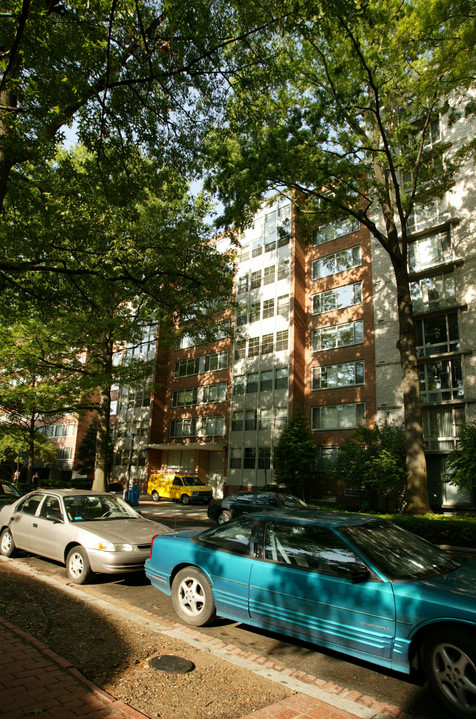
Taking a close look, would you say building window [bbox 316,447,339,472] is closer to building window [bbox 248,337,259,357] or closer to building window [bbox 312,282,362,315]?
building window [bbox 248,337,259,357]

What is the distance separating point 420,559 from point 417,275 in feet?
64.3

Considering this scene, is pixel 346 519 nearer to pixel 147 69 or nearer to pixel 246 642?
pixel 246 642

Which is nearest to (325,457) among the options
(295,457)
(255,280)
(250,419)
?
(295,457)

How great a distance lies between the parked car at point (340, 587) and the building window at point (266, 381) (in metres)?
22.3

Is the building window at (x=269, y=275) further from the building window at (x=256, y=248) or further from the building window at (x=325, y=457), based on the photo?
the building window at (x=325, y=457)

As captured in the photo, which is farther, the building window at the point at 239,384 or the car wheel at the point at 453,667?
the building window at the point at 239,384

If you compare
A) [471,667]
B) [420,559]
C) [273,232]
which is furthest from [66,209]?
[273,232]

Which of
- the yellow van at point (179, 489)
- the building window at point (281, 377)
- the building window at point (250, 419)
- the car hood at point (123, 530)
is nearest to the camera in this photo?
the car hood at point (123, 530)

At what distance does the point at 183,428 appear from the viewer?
112ft

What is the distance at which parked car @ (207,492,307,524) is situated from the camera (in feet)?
49.0

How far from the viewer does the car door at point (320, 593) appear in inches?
146

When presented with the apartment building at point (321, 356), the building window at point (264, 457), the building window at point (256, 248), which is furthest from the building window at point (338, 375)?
the building window at point (256, 248)

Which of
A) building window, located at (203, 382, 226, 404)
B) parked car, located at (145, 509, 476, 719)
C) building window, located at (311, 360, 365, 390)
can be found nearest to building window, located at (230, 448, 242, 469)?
building window, located at (203, 382, 226, 404)

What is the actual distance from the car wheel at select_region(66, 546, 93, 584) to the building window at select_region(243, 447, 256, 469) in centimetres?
2099
